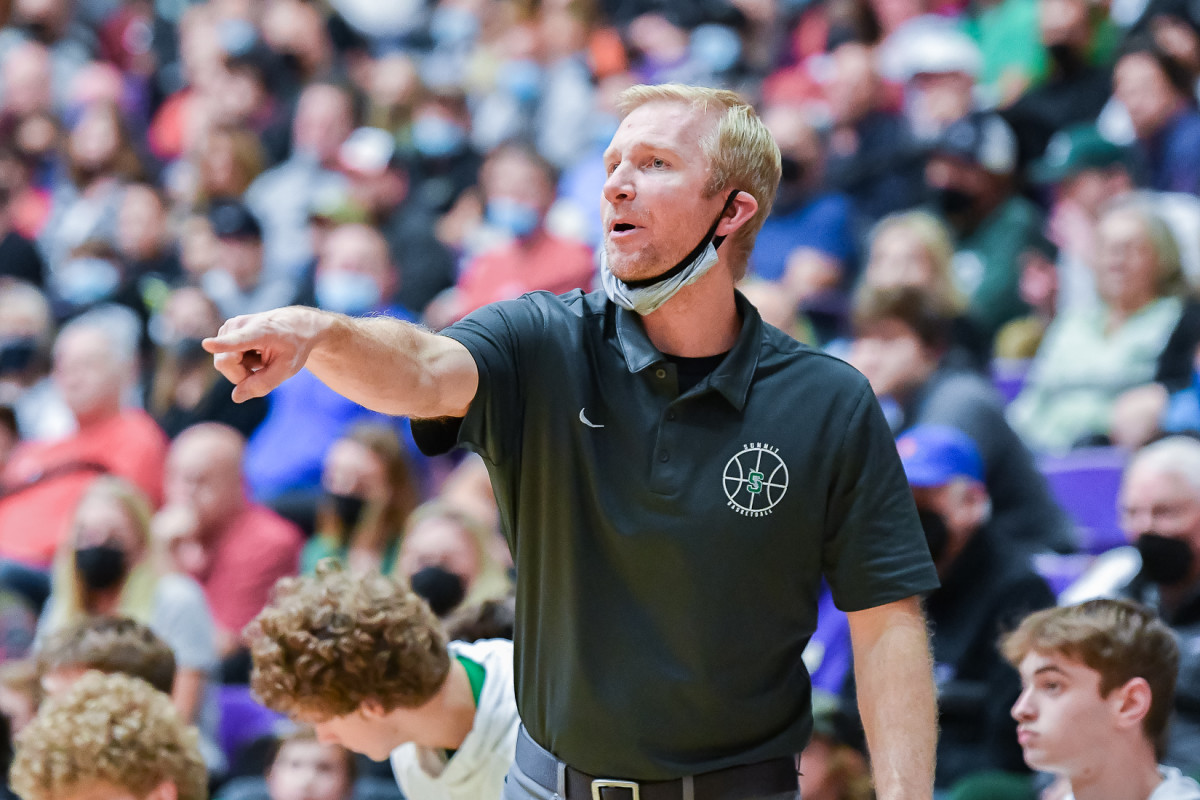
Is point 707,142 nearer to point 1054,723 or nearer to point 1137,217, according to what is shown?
point 1054,723

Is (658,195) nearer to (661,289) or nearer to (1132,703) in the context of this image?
(661,289)

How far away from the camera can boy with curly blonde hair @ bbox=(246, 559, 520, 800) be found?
3.03 m

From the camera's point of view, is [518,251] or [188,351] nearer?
[188,351]

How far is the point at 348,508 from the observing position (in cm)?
557

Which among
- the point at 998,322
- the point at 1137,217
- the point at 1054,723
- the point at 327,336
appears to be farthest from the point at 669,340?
the point at 998,322

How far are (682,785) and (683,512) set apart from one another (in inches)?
17.1

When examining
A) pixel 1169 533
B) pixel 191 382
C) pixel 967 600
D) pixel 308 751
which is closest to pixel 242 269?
pixel 191 382

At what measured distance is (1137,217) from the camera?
546cm

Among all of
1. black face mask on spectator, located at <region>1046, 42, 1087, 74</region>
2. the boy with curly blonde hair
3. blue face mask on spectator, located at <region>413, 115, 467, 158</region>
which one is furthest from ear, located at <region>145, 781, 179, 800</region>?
blue face mask on spectator, located at <region>413, 115, 467, 158</region>

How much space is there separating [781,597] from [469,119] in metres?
7.40

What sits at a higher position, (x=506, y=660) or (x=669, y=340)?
(x=669, y=340)

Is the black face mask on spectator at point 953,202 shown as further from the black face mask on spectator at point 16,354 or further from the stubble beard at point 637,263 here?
the stubble beard at point 637,263

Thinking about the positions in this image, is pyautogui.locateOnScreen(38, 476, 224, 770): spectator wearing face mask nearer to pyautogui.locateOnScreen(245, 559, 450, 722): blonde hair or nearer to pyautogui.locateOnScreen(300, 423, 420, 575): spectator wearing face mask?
pyautogui.locateOnScreen(300, 423, 420, 575): spectator wearing face mask

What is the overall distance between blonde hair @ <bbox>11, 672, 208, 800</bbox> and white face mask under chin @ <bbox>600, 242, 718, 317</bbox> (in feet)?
4.66
